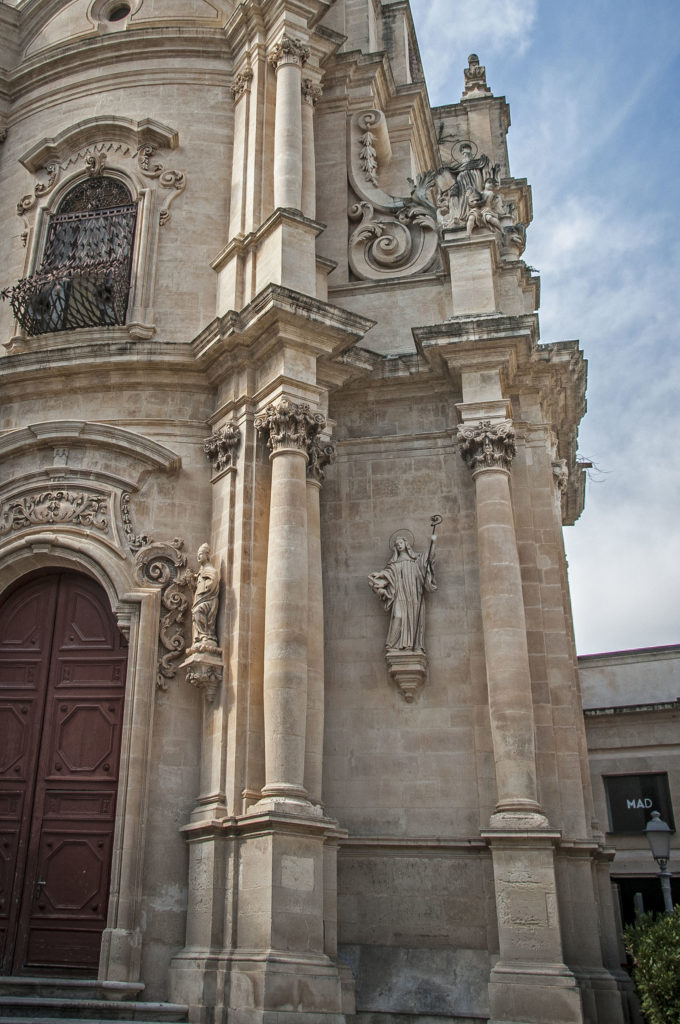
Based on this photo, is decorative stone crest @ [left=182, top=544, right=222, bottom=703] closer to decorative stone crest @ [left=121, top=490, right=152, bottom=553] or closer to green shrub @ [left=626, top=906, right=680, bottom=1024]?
decorative stone crest @ [left=121, top=490, right=152, bottom=553]

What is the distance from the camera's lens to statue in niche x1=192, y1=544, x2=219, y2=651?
11.2 metres

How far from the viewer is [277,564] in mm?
11172

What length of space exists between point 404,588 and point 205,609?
94.3 inches

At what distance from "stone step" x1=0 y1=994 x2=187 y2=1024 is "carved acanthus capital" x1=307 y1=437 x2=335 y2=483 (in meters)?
5.70

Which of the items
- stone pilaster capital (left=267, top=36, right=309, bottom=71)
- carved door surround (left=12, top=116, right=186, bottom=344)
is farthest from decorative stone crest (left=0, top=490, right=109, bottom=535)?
stone pilaster capital (left=267, top=36, right=309, bottom=71)

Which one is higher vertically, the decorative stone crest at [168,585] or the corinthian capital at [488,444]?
the corinthian capital at [488,444]

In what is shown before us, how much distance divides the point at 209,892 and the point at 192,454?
5173 millimetres

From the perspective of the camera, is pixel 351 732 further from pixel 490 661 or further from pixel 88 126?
pixel 88 126

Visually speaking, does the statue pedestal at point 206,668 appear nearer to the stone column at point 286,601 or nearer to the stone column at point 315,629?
the stone column at point 286,601

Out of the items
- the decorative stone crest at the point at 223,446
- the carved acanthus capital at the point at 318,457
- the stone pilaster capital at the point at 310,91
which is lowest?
the carved acanthus capital at the point at 318,457

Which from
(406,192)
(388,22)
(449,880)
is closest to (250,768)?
(449,880)

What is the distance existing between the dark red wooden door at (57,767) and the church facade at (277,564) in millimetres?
32

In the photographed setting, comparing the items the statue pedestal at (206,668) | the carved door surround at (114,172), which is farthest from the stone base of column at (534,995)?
the carved door surround at (114,172)

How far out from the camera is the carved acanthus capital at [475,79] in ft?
70.7
